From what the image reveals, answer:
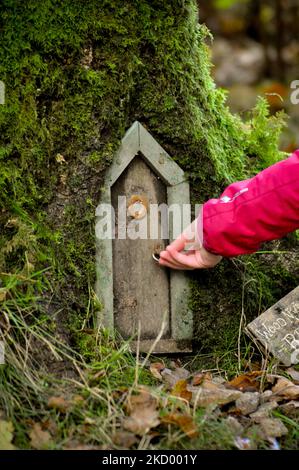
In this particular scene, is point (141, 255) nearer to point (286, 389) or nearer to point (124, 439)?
point (286, 389)

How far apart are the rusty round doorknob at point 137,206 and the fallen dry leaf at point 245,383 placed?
3.15 ft

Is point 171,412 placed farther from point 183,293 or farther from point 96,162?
Result: point 96,162

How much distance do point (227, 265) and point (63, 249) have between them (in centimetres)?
93

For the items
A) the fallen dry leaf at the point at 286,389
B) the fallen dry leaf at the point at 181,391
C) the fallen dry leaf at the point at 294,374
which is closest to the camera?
the fallen dry leaf at the point at 181,391

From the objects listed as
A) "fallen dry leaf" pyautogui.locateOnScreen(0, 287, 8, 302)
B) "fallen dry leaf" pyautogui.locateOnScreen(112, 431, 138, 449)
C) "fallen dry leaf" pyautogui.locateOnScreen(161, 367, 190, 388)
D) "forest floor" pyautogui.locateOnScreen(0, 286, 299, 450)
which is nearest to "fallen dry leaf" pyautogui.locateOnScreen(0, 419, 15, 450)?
"forest floor" pyautogui.locateOnScreen(0, 286, 299, 450)

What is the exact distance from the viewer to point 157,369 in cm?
308

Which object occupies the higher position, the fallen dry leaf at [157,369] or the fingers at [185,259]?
the fingers at [185,259]

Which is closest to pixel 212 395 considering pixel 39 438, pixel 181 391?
pixel 181 391

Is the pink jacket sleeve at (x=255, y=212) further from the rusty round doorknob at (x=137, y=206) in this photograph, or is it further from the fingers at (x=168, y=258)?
the rusty round doorknob at (x=137, y=206)

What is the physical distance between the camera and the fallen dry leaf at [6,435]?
88.6 inches

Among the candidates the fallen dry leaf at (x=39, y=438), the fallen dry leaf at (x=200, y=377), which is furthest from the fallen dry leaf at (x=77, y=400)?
the fallen dry leaf at (x=200, y=377)

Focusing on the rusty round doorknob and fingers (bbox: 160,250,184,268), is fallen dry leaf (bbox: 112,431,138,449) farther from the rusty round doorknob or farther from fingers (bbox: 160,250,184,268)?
the rusty round doorknob

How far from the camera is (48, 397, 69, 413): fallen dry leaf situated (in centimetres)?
239

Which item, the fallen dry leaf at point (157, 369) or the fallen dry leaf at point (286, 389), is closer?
the fallen dry leaf at point (286, 389)
